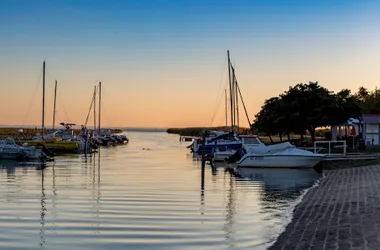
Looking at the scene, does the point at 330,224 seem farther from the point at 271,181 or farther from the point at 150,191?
the point at 271,181

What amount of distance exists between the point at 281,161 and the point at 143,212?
876 inches

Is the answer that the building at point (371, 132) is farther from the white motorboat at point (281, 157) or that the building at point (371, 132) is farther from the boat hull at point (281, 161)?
the boat hull at point (281, 161)

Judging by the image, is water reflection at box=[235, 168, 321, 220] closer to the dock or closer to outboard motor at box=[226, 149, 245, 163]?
the dock

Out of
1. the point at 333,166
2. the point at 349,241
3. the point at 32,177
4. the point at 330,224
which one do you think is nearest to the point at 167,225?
the point at 330,224

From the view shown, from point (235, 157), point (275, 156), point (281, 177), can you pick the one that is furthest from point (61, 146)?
point (281, 177)

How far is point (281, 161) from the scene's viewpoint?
37.8 metres

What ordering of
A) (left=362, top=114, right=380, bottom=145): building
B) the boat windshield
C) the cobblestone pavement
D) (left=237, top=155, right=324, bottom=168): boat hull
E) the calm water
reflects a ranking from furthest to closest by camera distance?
(left=362, top=114, right=380, bottom=145): building, the boat windshield, (left=237, top=155, right=324, bottom=168): boat hull, the calm water, the cobblestone pavement

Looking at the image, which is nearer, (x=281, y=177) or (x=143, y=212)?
(x=143, y=212)

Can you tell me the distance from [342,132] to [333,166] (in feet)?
94.7

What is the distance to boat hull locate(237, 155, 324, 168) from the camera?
120 ft

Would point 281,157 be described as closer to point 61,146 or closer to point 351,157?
point 351,157

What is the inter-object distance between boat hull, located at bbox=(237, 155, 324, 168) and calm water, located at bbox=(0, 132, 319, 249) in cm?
662

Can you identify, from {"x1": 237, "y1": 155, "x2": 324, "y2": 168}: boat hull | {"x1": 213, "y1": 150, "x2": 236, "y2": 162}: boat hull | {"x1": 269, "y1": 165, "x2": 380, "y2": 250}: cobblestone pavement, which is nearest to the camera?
{"x1": 269, "y1": 165, "x2": 380, "y2": 250}: cobblestone pavement

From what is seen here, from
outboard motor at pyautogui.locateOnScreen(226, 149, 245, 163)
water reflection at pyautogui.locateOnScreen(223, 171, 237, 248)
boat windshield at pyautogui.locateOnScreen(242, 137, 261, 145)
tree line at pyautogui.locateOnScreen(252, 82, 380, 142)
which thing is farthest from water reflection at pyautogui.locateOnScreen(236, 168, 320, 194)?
tree line at pyautogui.locateOnScreen(252, 82, 380, 142)
